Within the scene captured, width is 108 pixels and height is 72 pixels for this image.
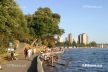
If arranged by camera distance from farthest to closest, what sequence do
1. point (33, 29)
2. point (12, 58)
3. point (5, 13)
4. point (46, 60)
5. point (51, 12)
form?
point (51, 12), point (33, 29), point (46, 60), point (12, 58), point (5, 13)

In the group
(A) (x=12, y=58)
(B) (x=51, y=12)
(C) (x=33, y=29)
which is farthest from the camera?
(B) (x=51, y=12)

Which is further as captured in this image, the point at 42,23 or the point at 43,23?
the point at 43,23

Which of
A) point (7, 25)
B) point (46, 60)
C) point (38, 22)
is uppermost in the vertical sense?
point (38, 22)

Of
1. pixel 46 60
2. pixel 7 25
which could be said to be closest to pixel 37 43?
pixel 46 60

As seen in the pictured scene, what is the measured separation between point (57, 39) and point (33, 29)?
72.7 ft

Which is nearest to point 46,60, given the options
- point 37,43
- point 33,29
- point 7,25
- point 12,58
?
point 12,58

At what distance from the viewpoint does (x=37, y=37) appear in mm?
119688

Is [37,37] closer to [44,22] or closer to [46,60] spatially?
[44,22]

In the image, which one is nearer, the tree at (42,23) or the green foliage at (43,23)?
the tree at (42,23)

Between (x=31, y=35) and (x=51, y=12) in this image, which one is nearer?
(x=31, y=35)

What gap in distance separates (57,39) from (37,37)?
665 inches

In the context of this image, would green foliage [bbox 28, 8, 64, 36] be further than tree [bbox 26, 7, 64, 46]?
Yes

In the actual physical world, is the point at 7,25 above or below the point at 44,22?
below

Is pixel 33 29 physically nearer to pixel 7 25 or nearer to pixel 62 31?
pixel 62 31
